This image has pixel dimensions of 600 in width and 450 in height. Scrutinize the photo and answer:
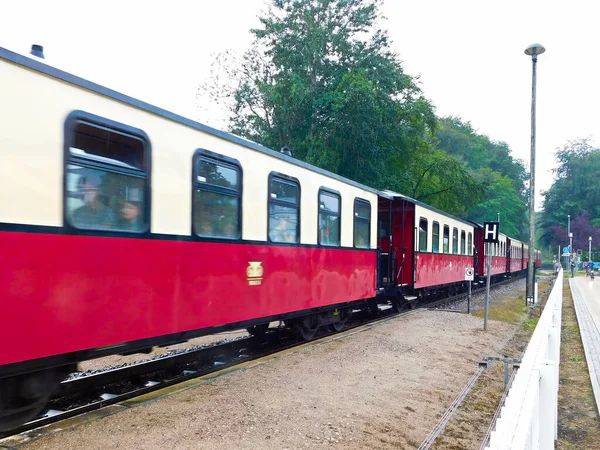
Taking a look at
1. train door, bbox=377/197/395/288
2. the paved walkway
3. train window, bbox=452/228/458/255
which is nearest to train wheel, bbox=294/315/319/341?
train door, bbox=377/197/395/288

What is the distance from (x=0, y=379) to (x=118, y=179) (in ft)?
6.37

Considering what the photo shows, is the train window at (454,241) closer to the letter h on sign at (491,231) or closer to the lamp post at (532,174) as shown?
the lamp post at (532,174)

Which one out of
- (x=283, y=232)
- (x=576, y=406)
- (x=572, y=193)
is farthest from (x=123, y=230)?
(x=572, y=193)

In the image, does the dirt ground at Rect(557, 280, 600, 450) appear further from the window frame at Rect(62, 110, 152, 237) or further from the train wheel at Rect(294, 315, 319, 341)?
the window frame at Rect(62, 110, 152, 237)

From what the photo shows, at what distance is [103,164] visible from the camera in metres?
4.70

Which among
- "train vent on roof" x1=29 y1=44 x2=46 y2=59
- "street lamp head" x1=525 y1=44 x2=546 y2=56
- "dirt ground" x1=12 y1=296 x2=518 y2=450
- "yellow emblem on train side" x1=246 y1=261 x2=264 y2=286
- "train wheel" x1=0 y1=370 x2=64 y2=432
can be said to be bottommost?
"dirt ground" x1=12 y1=296 x2=518 y2=450

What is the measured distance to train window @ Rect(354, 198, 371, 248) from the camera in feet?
34.1

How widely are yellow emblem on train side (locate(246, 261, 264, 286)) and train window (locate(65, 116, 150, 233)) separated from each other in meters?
2.02

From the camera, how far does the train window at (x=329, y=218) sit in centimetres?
895

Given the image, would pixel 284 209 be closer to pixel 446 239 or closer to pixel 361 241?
pixel 361 241

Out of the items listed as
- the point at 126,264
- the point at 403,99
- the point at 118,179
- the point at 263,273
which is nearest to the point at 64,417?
the point at 126,264

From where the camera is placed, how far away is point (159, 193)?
5281 millimetres

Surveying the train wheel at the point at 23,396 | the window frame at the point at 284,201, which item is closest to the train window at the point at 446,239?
the window frame at the point at 284,201

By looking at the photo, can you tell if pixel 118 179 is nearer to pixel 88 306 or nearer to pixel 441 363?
pixel 88 306
